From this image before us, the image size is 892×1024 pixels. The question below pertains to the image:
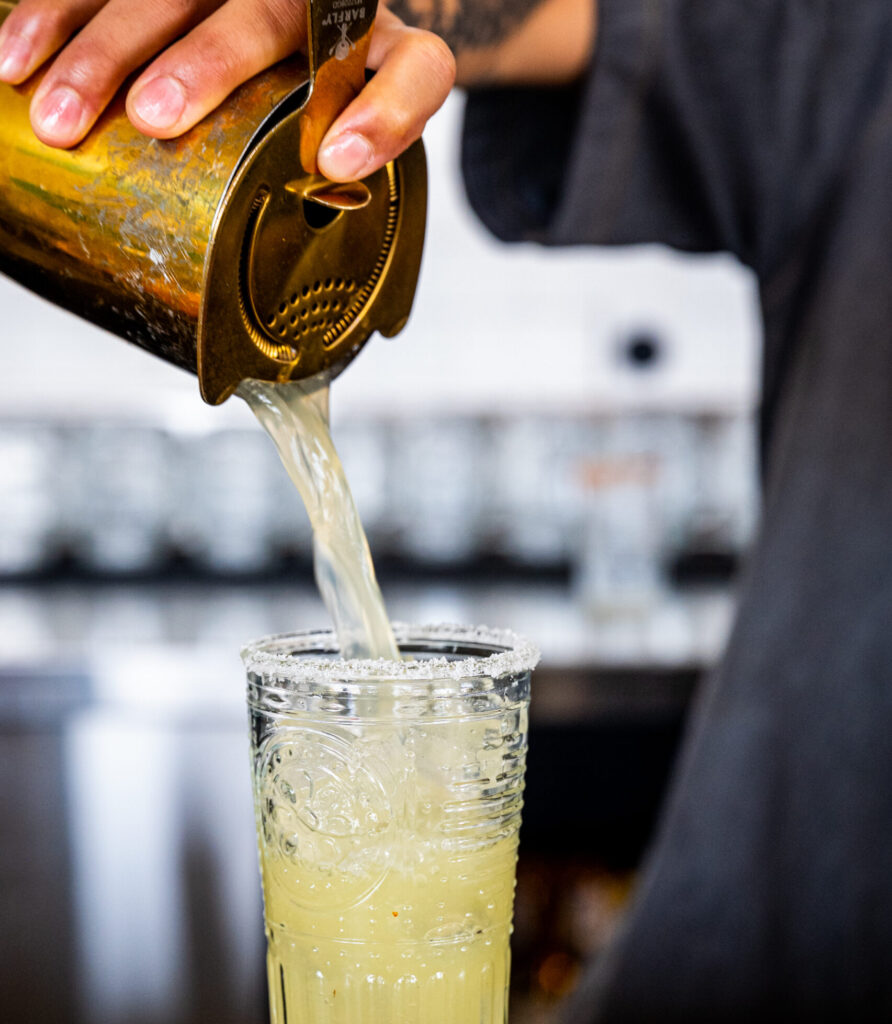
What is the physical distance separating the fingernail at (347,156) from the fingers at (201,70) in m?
0.05

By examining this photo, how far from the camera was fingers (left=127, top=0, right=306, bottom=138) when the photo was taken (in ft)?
1.58

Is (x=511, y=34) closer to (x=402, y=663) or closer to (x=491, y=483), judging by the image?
(x=402, y=663)

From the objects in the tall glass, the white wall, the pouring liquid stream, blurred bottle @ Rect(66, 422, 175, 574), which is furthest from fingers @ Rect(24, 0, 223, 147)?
blurred bottle @ Rect(66, 422, 175, 574)

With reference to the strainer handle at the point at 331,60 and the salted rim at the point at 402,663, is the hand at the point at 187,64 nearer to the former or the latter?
the strainer handle at the point at 331,60

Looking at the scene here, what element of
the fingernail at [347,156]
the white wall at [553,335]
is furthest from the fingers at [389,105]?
the white wall at [553,335]

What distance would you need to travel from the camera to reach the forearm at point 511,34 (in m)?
0.77

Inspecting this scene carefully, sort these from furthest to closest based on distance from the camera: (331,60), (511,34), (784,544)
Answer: (784,544), (511,34), (331,60)

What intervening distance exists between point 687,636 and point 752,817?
2.55ft

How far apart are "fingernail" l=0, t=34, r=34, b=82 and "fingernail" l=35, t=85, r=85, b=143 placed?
0.03 metres

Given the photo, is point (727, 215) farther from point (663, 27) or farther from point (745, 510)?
point (745, 510)

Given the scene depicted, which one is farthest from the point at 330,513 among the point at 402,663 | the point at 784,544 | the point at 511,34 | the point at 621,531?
the point at 621,531

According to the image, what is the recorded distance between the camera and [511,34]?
3.18ft

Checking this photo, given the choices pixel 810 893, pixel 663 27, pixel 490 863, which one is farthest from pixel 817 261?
pixel 490 863

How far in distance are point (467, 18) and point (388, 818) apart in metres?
0.55
